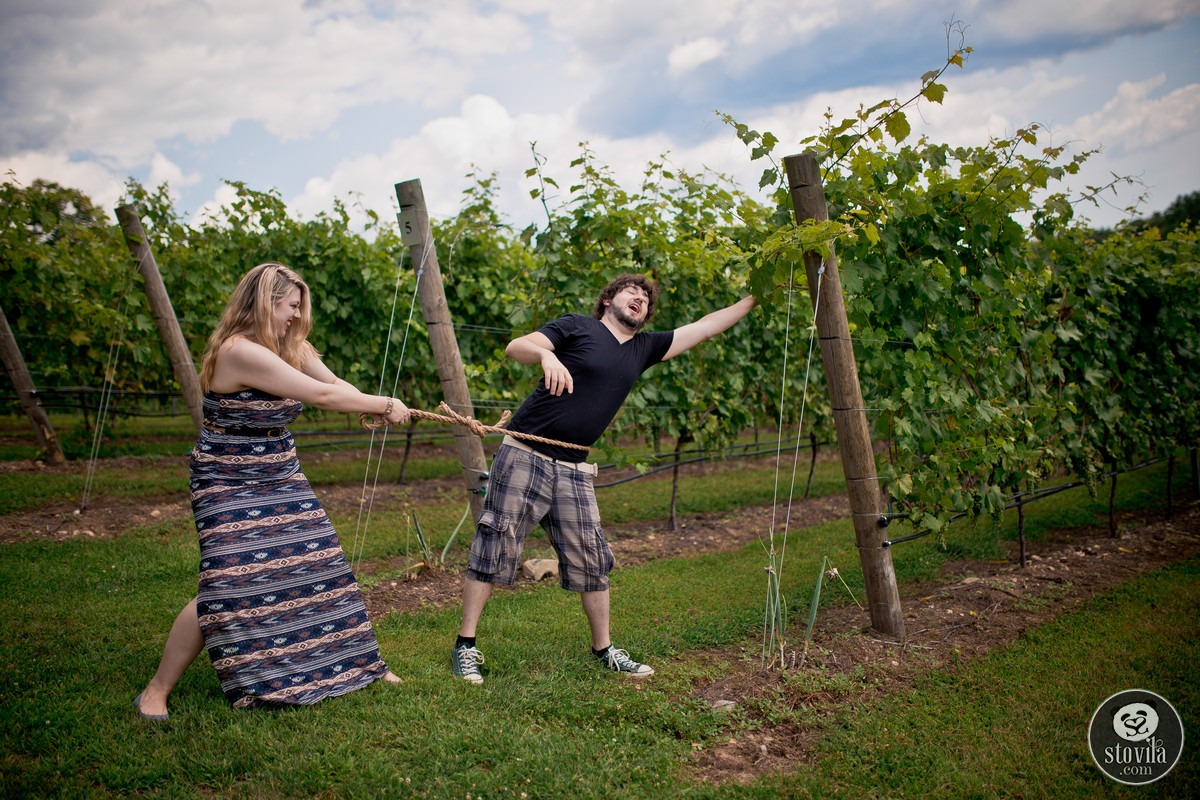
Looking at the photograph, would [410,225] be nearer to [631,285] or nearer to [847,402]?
[631,285]

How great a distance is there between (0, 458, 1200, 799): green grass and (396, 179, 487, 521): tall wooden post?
3.36 feet

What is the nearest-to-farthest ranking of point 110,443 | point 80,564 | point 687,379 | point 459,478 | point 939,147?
1. point 939,147
2. point 80,564
3. point 687,379
4. point 459,478
5. point 110,443

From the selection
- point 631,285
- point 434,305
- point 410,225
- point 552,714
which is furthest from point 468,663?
point 410,225

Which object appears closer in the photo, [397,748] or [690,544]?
[397,748]

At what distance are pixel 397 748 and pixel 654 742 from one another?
2.81 feet

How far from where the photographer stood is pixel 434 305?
15.6 ft

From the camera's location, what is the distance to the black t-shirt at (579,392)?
10.8 ft

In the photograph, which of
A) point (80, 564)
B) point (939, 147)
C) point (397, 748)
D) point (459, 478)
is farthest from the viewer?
point (459, 478)

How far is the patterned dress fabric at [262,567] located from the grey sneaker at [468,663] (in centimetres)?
42

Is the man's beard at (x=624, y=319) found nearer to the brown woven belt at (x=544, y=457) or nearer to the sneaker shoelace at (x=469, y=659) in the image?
the brown woven belt at (x=544, y=457)

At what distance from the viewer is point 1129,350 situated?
643cm

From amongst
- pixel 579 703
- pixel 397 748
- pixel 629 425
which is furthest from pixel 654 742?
pixel 629 425

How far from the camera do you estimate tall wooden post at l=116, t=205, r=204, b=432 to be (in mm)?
5566

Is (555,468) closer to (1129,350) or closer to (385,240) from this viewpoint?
(385,240)
